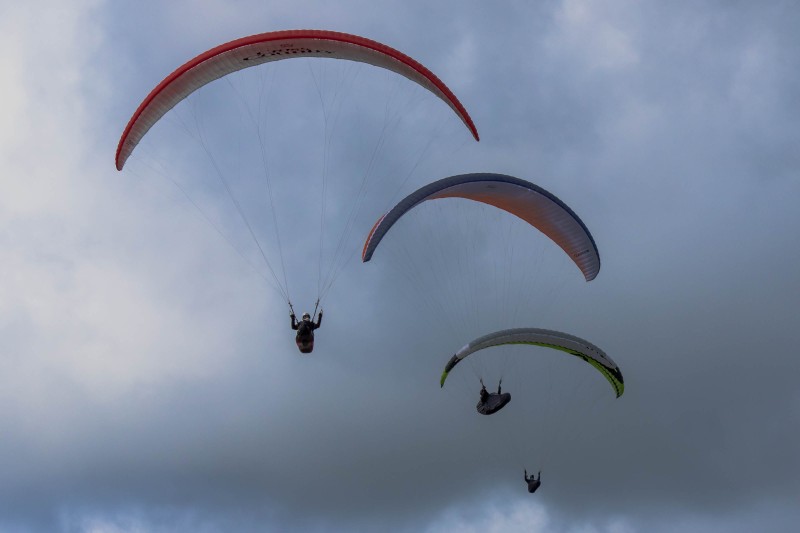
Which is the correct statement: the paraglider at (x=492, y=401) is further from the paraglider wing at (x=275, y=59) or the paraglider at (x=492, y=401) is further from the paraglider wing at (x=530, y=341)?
the paraglider wing at (x=275, y=59)

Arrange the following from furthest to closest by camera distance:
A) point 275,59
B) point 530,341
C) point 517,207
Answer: point 517,207 < point 530,341 < point 275,59

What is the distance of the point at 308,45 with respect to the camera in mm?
31578

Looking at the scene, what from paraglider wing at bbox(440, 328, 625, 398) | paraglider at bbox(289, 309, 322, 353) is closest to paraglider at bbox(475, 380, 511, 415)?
paraglider wing at bbox(440, 328, 625, 398)

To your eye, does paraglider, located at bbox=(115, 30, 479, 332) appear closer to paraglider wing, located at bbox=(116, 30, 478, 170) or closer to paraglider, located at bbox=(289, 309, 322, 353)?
paraglider wing, located at bbox=(116, 30, 478, 170)

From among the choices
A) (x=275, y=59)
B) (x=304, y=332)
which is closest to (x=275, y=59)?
(x=275, y=59)

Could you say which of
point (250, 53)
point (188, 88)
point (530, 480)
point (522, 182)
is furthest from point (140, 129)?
point (530, 480)

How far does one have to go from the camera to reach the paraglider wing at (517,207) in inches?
1337

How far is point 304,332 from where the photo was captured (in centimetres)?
3331

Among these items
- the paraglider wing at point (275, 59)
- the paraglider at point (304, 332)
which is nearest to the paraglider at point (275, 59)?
the paraglider wing at point (275, 59)

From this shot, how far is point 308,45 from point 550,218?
1097 cm

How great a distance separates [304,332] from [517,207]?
9.28 metres

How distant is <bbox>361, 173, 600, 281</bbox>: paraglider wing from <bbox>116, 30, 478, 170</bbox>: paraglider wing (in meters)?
2.77

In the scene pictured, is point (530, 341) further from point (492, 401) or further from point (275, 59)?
point (275, 59)

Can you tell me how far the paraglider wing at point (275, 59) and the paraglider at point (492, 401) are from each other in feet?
32.2
